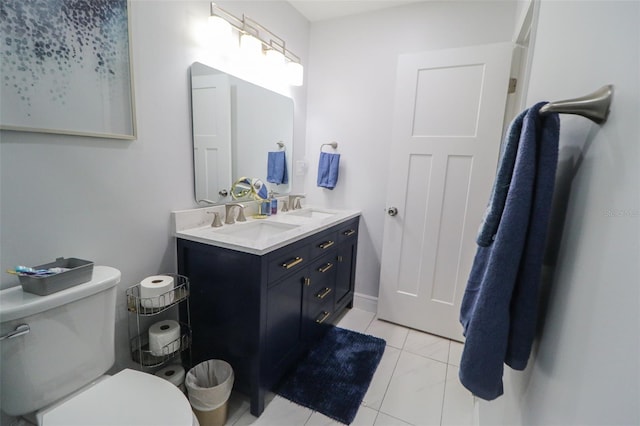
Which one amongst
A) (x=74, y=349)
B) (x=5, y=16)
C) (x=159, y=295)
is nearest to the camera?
(x=5, y=16)

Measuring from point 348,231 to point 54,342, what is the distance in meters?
1.79

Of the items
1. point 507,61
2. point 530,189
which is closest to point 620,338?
point 530,189

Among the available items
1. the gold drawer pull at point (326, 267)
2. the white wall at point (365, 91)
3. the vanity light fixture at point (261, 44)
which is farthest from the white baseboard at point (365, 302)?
the vanity light fixture at point (261, 44)

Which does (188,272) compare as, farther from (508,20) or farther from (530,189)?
(508,20)

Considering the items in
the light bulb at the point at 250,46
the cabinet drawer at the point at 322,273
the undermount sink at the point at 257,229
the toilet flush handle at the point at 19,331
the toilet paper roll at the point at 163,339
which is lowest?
the toilet paper roll at the point at 163,339

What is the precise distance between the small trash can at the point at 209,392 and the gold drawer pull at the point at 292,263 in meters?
0.59

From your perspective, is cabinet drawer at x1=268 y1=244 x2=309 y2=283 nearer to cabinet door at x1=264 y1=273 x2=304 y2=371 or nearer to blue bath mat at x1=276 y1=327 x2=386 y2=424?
cabinet door at x1=264 y1=273 x2=304 y2=371

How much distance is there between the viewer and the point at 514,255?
2.12 ft

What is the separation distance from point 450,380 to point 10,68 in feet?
8.35

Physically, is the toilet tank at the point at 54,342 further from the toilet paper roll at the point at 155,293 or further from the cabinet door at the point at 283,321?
the cabinet door at the point at 283,321

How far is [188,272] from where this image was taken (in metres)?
1.53

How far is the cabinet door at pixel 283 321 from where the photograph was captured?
56.6 inches

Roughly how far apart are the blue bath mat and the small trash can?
358 mm

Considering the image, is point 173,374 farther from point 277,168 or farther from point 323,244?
point 277,168
